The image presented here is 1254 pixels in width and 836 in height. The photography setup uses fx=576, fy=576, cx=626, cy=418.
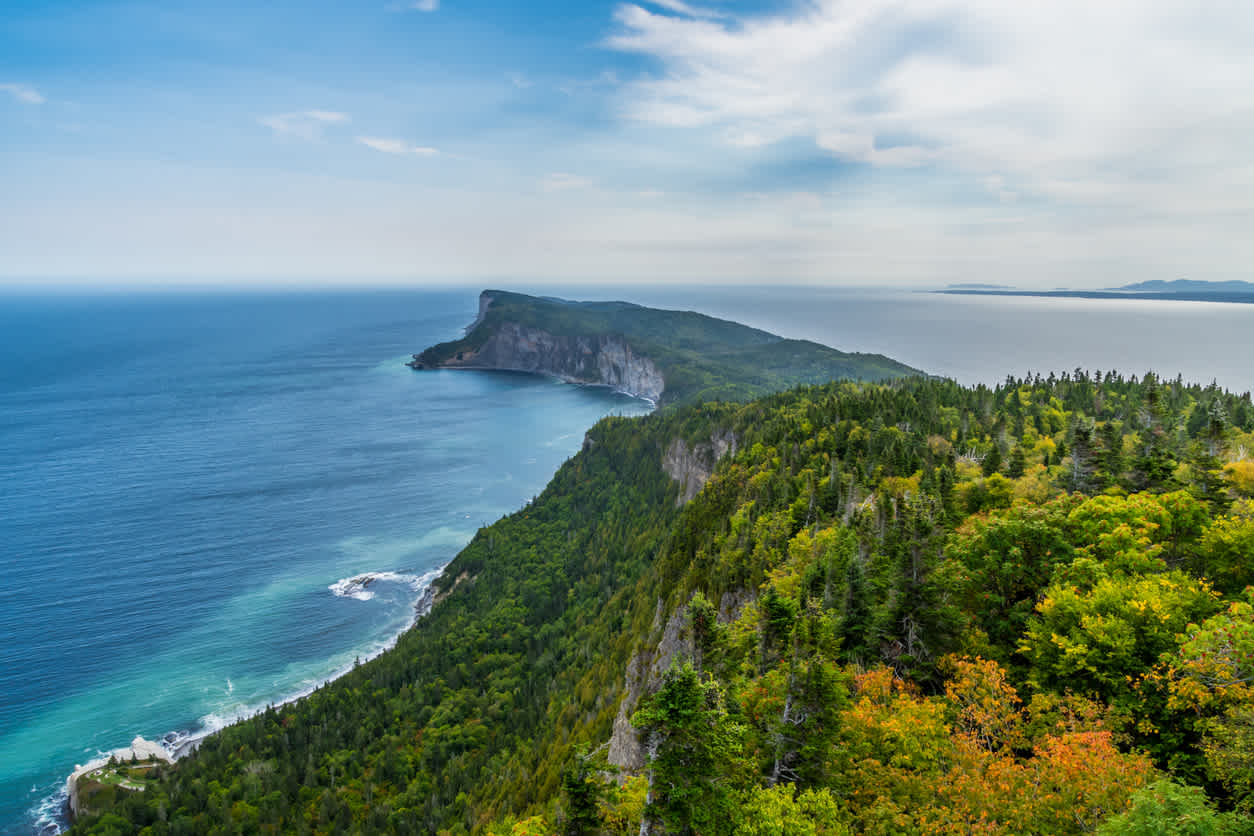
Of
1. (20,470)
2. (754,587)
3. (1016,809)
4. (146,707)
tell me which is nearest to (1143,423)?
(754,587)

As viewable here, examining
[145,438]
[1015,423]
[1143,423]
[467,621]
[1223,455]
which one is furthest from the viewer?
[145,438]

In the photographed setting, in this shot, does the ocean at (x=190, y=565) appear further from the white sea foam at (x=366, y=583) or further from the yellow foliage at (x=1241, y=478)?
the yellow foliage at (x=1241, y=478)

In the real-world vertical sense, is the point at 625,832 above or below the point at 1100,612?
below

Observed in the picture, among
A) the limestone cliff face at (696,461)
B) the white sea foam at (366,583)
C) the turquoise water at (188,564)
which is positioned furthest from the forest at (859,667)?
the limestone cliff face at (696,461)

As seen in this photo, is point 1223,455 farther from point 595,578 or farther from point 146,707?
point 146,707

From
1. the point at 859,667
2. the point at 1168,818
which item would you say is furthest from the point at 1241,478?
the point at 1168,818

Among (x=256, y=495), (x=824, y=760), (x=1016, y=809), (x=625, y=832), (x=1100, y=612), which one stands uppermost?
(x=1100, y=612)

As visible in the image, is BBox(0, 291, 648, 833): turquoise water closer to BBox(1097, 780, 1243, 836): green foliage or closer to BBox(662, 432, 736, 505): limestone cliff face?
BBox(662, 432, 736, 505): limestone cliff face

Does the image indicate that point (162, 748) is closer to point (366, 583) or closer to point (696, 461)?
point (366, 583)
